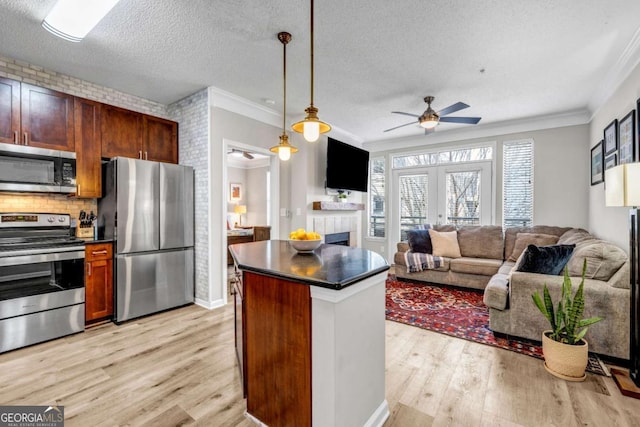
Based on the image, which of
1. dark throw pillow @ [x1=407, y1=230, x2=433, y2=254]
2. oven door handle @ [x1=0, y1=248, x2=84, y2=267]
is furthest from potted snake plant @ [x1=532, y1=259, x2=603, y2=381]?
oven door handle @ [x1=0, y1=248, x2=84, y2=267]

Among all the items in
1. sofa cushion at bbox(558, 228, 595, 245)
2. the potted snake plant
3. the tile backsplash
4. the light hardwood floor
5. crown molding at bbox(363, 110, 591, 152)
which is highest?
crown molding at bbox(363, 110, 591, 152)

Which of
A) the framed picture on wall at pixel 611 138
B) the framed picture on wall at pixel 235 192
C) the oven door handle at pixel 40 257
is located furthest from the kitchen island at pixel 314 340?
the framed picture on wall at pixel 235 192

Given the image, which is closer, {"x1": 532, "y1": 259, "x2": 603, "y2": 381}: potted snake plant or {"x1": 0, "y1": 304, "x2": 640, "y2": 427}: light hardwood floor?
{"x1": 0, "y1": 304, "x2": 640, "y2": 427}: light hardwood floor

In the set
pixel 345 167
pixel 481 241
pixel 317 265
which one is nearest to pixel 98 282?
pixel 317 265

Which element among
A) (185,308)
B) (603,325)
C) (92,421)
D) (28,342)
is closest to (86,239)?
(28,342)

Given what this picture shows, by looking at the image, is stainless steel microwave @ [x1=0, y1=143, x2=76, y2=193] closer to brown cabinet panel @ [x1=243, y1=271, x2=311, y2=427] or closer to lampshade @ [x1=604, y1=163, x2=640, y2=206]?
brown cabinet panel @ [x1=243, y1=271, x2=311, y2=427]

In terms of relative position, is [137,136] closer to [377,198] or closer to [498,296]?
[498,296]

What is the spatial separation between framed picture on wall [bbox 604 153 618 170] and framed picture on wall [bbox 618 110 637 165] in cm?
15

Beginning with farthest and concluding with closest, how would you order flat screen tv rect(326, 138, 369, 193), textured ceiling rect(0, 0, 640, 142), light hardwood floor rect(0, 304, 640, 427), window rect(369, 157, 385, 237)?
window rect(369, 157, 385, 237) → flat screen tv rect(326, 138, 369, 193) → textured ceiling rect(0, 0, 640, 142) → light hardwood floor rect(0, 304, 640, 427)

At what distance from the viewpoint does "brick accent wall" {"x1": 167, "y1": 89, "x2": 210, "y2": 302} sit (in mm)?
3688

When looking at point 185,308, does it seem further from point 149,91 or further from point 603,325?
point 603,325

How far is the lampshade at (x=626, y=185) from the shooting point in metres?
1.79

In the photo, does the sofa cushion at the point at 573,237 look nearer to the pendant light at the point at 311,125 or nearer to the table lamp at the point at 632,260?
the table lamp at the point at 632,260

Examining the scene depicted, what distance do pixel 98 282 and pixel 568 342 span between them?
4399 mm
